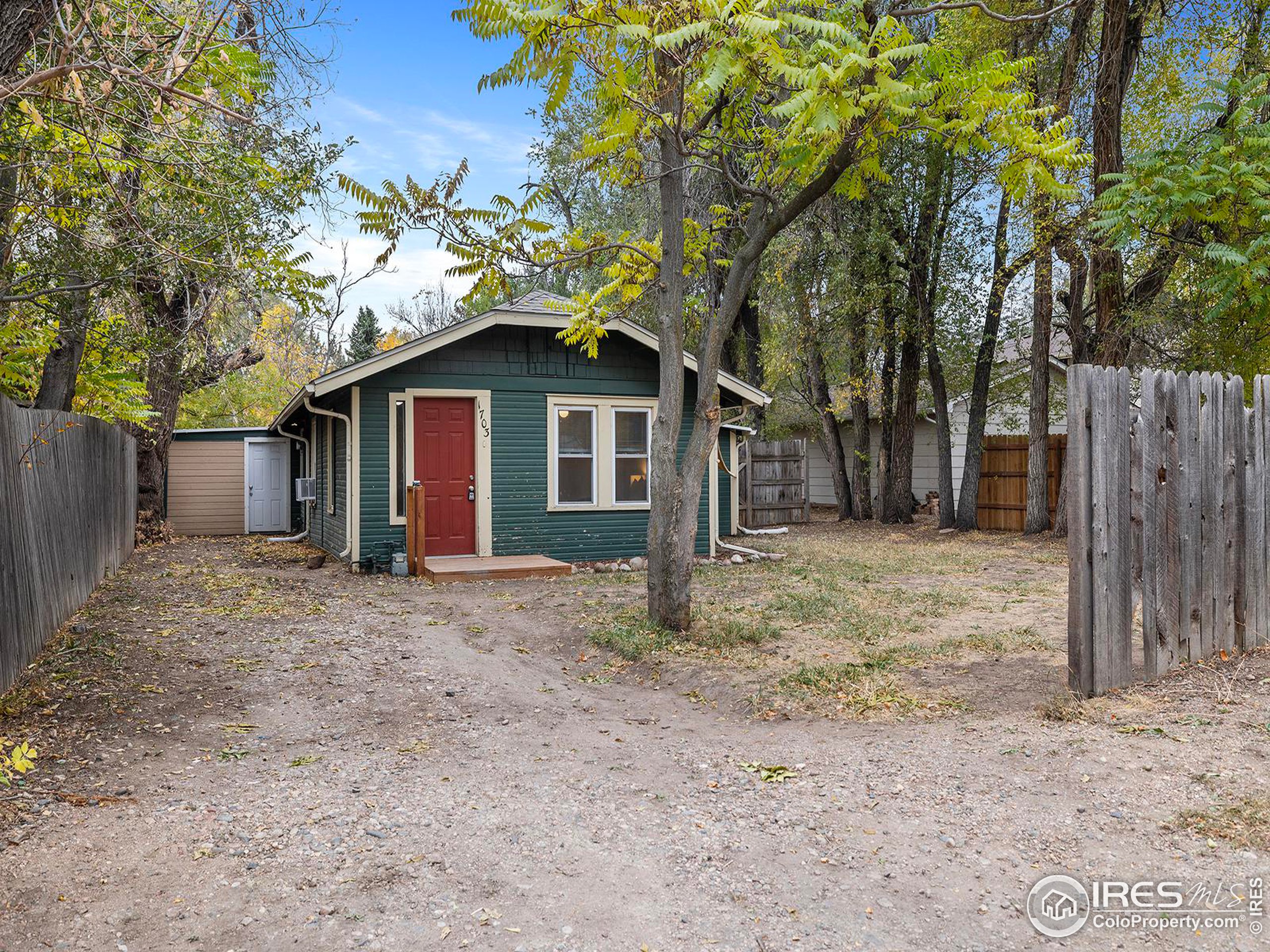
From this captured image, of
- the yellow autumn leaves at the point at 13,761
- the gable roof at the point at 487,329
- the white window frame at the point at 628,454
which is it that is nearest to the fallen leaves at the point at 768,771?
the yellow autumn leaves at the point at 13,761

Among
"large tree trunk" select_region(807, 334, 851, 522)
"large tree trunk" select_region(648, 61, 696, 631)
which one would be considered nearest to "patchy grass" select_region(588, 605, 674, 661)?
"large tree trunk" select_region(648, 61, 696, 631)

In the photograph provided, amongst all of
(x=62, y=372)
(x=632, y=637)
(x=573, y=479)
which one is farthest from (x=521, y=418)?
(x=632, y=637)

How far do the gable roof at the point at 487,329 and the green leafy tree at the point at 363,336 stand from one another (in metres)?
23.6

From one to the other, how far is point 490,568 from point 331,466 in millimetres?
4301

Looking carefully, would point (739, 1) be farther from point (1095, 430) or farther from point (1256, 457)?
point (1256, 457)

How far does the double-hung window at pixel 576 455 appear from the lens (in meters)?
12.7

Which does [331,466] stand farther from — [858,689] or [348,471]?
[858,689]

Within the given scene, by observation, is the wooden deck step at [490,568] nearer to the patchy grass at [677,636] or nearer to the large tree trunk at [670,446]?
Answer: the patchy grass at [677,636]

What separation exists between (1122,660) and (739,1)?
463 centimetres

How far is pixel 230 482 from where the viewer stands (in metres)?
19.3

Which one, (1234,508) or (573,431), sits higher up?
(573,431)

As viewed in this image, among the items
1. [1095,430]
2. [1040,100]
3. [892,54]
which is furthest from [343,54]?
[1040,100]

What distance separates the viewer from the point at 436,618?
27.7 ft

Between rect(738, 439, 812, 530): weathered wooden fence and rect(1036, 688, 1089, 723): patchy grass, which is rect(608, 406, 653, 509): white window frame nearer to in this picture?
rect(738, 439, 812, 530): weathered wooden fence
